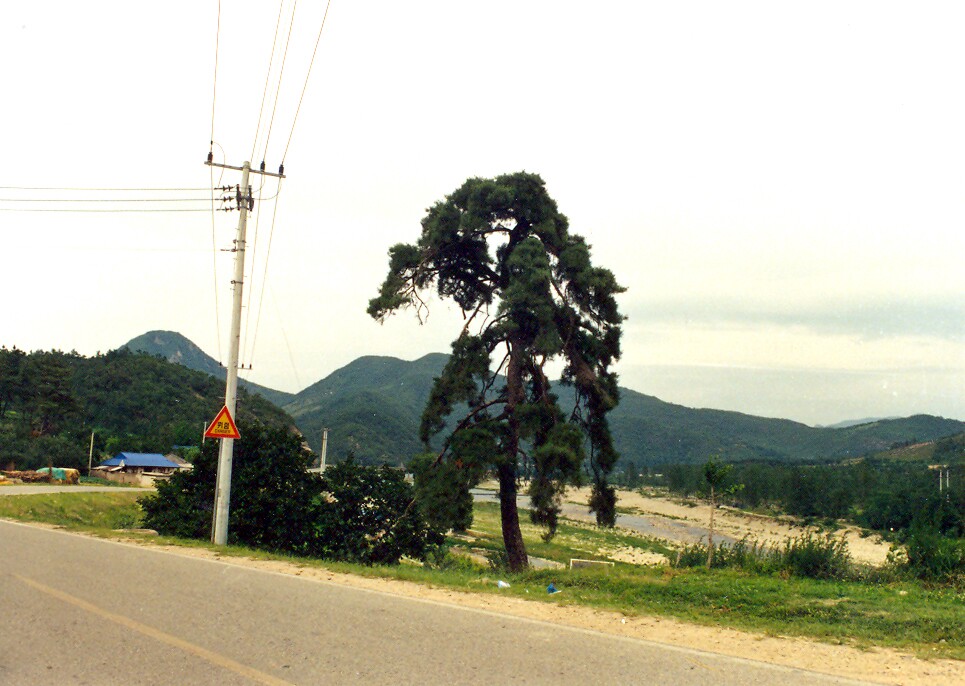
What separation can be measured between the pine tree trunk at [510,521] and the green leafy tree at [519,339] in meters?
0.04

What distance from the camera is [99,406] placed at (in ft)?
304

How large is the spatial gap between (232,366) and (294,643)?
10.9 m

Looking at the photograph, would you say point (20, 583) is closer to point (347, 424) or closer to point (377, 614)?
point (377, 614)

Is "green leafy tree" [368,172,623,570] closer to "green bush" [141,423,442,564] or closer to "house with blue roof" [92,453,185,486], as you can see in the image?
"green bush" [141,423,442,564]

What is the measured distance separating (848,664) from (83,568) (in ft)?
32.7

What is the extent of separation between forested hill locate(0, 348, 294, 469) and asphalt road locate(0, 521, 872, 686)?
5540cm

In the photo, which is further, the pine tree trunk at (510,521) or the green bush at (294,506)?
the pine tree trunk at (510,521)

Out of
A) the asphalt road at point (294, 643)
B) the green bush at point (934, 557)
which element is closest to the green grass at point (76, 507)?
the asphalt road at point (294, 643)

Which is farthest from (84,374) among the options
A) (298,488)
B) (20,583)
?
(20,583)

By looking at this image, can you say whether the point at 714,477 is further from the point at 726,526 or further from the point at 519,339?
the point at 726,526

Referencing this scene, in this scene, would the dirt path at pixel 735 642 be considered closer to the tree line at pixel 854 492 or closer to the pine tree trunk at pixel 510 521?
the pine tree trunk at pixel 510 521

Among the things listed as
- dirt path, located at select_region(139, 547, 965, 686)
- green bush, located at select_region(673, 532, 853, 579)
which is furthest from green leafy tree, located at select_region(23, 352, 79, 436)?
dirt path, located at select_region(139, 547, 965, 686)

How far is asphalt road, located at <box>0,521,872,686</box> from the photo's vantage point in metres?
6.10

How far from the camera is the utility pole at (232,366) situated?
16406 millimetres
